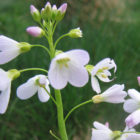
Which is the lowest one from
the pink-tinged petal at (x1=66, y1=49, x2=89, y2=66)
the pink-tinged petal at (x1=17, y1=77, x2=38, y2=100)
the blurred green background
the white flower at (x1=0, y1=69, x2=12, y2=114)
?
the blurred green background

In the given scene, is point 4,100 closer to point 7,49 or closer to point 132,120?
point 7,49

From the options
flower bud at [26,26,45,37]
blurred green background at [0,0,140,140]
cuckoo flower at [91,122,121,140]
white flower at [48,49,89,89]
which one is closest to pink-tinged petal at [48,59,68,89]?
white flower at [48,49,89,89]

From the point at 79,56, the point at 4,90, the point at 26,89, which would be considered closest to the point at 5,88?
the point at 4,90

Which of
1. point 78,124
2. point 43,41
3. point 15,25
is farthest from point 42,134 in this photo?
point 15,25

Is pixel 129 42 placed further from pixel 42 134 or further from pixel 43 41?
pixel 42 134

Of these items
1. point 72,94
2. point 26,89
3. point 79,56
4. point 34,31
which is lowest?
point 72,94

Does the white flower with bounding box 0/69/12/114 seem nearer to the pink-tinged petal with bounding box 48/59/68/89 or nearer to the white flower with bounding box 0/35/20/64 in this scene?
the white flower with bounding box 0/35/20/64

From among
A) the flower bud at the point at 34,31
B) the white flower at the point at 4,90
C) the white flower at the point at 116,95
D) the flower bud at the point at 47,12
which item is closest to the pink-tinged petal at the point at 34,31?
the flower bud at the point at 34,31
